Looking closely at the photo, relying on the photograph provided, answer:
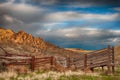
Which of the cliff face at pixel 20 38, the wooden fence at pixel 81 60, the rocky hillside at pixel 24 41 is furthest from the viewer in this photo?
the cliff face at pixel 20 38

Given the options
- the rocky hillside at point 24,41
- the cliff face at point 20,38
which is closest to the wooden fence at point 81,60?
the rocky hillside at point 24,41

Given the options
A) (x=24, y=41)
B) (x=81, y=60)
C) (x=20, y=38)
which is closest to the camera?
(x=81, y=60)

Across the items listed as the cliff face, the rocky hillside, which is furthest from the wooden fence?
the cliff face

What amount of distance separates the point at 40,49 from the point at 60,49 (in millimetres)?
12230

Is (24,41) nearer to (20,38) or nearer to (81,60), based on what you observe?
(20,38)

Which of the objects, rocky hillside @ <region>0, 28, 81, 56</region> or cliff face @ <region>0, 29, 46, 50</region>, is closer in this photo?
rocky hillside @ <region>0, 28, 81, 56</region>

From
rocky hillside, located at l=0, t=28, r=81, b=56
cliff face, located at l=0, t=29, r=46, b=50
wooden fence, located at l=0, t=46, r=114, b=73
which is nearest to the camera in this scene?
wooden fence, located at l=0, t=46, r=114, b=73

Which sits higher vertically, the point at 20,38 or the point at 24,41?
the point at 20,38

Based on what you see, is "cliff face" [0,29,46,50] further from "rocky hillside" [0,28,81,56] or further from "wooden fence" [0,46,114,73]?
"wooden fence" [0,46,114,73]

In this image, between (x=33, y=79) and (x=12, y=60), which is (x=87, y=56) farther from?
(x=33, y=79)

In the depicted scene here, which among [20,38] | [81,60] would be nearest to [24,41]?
[20,38]

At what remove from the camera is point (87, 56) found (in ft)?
120

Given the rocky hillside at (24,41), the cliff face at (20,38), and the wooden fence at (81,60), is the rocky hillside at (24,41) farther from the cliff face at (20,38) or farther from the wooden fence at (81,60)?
the wooden fence at (81,60)

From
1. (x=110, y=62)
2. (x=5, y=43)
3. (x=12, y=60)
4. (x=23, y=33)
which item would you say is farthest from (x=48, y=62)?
(x=23, y=33)
